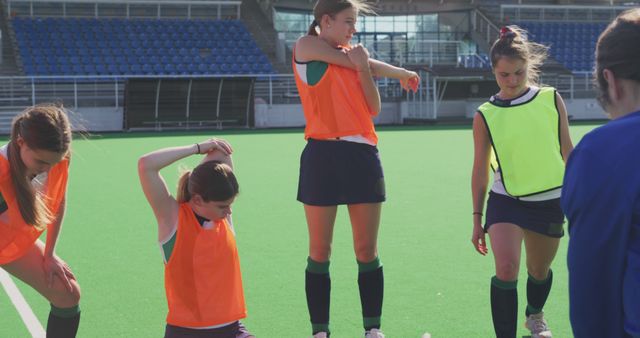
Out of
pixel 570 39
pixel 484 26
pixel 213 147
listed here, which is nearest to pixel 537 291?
pixel 213 147

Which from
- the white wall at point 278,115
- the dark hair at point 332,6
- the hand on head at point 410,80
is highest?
the dark hair at point 332,6

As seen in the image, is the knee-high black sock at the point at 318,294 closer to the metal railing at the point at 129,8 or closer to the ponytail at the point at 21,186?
the ponytail at the point at 21,186

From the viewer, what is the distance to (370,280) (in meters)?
4.34

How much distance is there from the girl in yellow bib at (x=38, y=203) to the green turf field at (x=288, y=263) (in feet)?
2.76

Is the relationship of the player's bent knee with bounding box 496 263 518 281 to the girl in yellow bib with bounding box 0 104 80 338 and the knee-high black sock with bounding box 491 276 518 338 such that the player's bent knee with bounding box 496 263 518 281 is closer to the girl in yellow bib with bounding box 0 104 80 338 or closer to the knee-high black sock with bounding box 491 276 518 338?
the knee-high black sock with bounding box 491 276 518 338

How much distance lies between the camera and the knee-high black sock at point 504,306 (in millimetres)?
4047

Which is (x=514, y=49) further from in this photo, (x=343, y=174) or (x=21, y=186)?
(x=21, y=186)

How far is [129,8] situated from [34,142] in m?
32.7

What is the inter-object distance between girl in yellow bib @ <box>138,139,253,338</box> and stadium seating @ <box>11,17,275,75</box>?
27285 mm

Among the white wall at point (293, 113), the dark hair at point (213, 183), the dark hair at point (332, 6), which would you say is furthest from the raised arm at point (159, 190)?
the white wall at point (293, 113)

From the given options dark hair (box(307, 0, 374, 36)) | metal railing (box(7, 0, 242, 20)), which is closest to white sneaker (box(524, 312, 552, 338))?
dark hair (box(307, 0, 374, 36))

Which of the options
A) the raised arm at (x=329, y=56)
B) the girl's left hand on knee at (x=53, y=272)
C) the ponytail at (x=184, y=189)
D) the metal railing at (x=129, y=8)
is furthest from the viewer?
the metal railing at (x=129, y=8)

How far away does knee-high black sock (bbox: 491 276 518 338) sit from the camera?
13.3 feet

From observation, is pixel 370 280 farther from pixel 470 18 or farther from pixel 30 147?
pixel 470 18
